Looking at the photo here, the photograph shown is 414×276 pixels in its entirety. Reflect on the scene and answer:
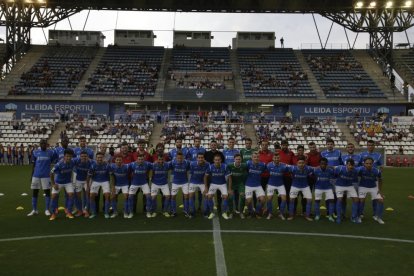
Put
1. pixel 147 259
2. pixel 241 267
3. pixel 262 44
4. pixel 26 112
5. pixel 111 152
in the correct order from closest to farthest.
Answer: pixel 241 267, pixel 147 259, pixel 111 152, pixel 26 112, pixel 262 44

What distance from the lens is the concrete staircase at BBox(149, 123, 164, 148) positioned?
33.0 metres

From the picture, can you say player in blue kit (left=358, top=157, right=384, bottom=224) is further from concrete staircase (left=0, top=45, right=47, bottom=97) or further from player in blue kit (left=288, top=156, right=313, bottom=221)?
concrete staircase (left=0, top=45, right=47, bottom=97)

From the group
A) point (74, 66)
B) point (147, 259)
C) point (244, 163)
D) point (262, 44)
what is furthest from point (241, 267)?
point (262, 44)

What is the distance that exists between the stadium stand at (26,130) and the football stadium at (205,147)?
5.0 inches

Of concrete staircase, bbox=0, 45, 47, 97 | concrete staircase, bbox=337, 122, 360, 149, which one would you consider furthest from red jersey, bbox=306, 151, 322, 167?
concrete staircase, bbox=0, 45, 47, 97

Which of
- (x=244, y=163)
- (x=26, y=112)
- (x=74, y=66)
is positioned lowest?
(x=244, y=163)

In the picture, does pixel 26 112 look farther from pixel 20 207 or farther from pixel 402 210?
pixel 402 210

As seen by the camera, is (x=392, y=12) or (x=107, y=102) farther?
(x=392, y=12)

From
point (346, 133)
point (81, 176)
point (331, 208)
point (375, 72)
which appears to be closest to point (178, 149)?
point (81, 176)

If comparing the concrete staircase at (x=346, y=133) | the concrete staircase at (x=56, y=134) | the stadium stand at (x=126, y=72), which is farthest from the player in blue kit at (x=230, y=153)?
the stadium stand at (x=126, y=72)

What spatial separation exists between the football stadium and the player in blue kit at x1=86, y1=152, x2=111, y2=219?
5 centimetres

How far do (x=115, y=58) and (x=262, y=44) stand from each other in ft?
55.2

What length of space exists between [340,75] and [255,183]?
35858 millimetres

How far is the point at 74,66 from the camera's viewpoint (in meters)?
44.1
